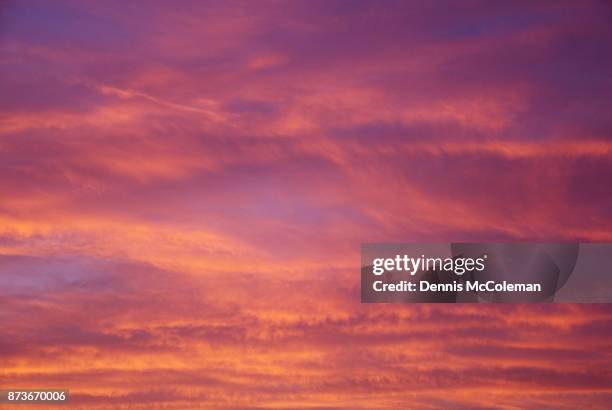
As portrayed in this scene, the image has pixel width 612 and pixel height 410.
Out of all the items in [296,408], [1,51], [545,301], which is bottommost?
[296,408]

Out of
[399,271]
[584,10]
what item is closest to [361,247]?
[399,271]

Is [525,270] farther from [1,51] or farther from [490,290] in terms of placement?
[1,51]

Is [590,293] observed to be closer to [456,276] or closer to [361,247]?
[456,276]

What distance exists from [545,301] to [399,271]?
1.21m

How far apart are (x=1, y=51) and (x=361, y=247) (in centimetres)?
343

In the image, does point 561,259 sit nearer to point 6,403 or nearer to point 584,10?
point 584,10

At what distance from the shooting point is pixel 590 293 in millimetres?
8141

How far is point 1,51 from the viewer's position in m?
8.34

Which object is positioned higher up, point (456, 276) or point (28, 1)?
point (28, 1)

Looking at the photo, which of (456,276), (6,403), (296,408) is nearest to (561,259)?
(456,276)

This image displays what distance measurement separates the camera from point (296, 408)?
7.99 meters

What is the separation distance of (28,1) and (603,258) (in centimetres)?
524

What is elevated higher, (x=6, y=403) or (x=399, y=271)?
(x=399, y=271)

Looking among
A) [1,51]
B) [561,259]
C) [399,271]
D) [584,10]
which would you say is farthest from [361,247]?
[1,51]
